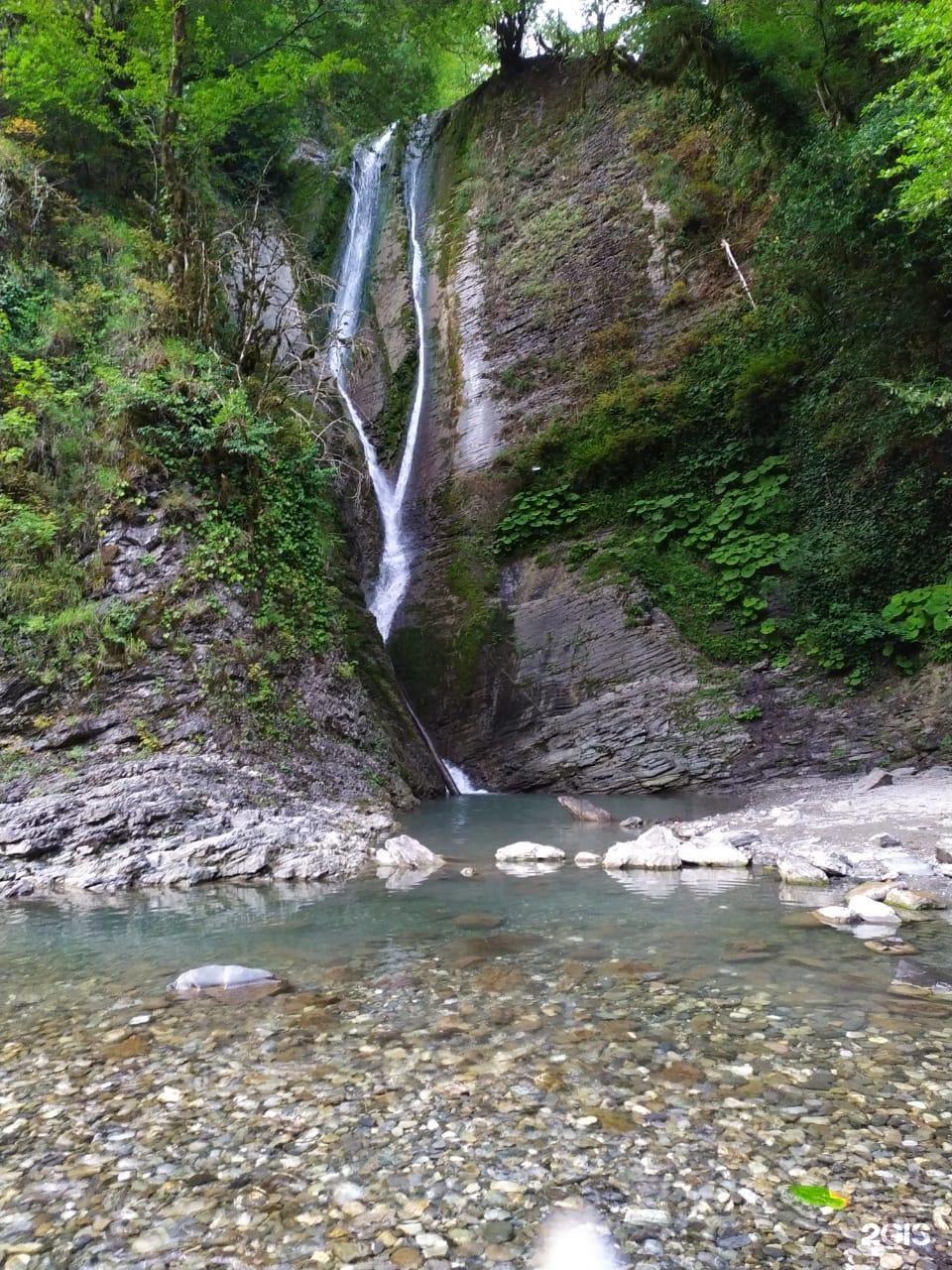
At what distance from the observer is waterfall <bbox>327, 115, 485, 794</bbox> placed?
14.7 metres

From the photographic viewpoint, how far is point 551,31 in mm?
18125

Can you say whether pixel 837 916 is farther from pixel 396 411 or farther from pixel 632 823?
pixel 396 411

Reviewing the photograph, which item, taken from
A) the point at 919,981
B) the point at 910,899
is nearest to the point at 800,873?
the point at 910,899

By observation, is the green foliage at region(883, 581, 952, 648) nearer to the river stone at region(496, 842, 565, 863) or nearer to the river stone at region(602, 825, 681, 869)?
the river stone at region(602, 825, 681, 869)

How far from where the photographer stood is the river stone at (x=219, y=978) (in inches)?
153

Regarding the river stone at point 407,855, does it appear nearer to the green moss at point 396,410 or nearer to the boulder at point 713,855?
the boulder at point 713,855

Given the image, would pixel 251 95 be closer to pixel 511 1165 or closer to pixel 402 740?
pixel 402 740

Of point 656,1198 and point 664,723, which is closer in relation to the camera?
point 656,1198

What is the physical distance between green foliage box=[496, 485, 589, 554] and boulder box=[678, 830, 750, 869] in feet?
26.5

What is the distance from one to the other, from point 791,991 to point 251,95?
1493 centimetres

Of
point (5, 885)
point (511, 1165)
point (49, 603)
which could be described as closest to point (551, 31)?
point (49, 603)

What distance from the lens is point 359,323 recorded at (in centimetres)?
1945

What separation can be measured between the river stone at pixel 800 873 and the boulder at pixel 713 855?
59cm

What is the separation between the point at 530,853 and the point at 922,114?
892 cm
